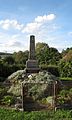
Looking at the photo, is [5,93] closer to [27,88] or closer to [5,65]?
[27,88]

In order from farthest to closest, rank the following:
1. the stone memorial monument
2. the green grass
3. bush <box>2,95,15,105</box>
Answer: the stone memorial monument < bush <box>2,95,15,105</box> < the green grass

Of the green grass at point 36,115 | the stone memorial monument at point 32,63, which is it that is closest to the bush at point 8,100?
the green grass at point 36,115

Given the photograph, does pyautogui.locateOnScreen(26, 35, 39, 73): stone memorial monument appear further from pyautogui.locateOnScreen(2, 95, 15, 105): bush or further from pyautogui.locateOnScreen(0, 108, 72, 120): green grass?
pyautogui.locateOnScreen(0, 108, 72, 120): green grass

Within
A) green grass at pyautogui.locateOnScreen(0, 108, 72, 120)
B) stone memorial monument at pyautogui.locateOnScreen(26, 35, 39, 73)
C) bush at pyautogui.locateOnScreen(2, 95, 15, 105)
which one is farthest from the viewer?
stone memorial monument at pyautogui.locateOnScreen(26, 35, 39, 73)

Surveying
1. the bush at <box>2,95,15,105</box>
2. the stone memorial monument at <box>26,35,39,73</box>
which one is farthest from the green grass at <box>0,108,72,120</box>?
the stone memorial monument at <box>26,35,39,73</box>

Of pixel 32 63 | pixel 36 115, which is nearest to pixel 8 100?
pixel 36 115

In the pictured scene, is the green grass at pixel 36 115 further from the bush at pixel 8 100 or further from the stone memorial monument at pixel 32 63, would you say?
the stone memorial monument at pixel 32 63

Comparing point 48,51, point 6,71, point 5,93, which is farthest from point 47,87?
point 48,51

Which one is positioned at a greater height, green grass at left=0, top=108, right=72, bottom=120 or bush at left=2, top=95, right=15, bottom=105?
bush at left=2, top=95, right=15, bottom=105

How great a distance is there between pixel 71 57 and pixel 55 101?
2947 centimetres

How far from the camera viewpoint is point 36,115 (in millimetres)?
12281

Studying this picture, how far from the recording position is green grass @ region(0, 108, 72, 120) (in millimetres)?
11914

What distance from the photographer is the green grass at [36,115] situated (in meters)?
11.9

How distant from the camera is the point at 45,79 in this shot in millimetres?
20375
